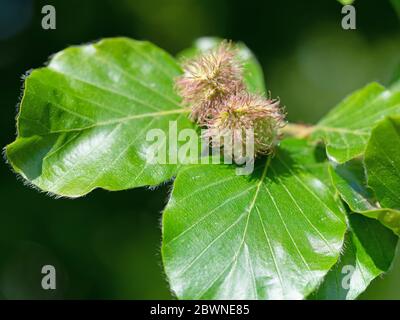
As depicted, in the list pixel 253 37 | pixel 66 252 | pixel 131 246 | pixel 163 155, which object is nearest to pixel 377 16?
pixel 253 37

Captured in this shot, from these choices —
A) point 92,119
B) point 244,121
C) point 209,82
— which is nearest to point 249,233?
point 244,121

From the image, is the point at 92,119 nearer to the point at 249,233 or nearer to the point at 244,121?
the point at 244,121

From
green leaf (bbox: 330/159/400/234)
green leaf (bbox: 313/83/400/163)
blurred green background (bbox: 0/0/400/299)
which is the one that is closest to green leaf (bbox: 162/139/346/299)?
green leaf (bbox: 330/159/400/234)

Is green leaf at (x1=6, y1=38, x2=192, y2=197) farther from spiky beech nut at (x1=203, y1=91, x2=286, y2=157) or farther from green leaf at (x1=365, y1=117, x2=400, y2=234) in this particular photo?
green leaf at (x1=365, y1=117, x2=400, y2=234)

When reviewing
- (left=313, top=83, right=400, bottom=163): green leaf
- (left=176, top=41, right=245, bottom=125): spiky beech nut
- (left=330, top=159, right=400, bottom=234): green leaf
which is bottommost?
(left=330, top=159, right=400, bottom=234): green leaf

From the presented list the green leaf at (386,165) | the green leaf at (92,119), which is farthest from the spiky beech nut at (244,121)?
the green leaf at (386,165)

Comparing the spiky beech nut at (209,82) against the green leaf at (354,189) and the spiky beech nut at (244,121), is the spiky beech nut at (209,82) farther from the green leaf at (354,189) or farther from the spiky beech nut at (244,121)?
the green leaf at (354,189)

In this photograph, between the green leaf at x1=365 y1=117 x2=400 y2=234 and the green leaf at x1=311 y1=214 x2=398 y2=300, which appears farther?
the green leaf at x1=311 y1=214 x2=398 y2=300
